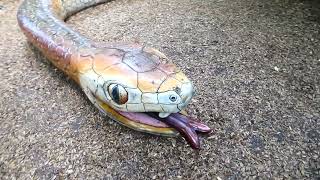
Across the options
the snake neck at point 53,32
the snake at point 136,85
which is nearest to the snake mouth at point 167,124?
the snake at point 136,85

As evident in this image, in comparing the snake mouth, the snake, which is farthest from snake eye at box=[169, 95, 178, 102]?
the snake mouth

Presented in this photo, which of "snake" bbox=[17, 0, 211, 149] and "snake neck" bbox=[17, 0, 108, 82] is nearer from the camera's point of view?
"snake" bbox=[17, 0, 211, 149]

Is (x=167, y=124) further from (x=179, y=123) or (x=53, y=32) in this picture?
(x=53, y=32)

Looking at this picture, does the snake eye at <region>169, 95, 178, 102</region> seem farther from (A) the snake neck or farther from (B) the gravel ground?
(A) the snake neck

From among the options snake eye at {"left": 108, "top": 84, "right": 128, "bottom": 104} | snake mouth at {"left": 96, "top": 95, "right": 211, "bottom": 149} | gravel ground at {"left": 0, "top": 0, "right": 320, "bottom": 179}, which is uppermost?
snake eye at {"left": 108, "top": 84, "right": 128, "bottom": 104}

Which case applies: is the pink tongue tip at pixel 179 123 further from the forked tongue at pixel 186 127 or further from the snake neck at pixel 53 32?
Answer: the snake neck at pixel 53 32

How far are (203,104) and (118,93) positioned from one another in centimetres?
42

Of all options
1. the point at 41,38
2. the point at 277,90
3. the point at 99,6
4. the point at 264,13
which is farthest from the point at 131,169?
the point at 99,6

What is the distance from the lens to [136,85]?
1250mm

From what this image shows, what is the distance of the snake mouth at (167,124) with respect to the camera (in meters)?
1.32

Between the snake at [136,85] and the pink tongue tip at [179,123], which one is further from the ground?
the snake at [136,85]

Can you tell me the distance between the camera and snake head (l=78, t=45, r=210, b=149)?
1.23m

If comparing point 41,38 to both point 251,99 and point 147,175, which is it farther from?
point 251,99

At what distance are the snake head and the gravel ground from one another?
0.08 meters
